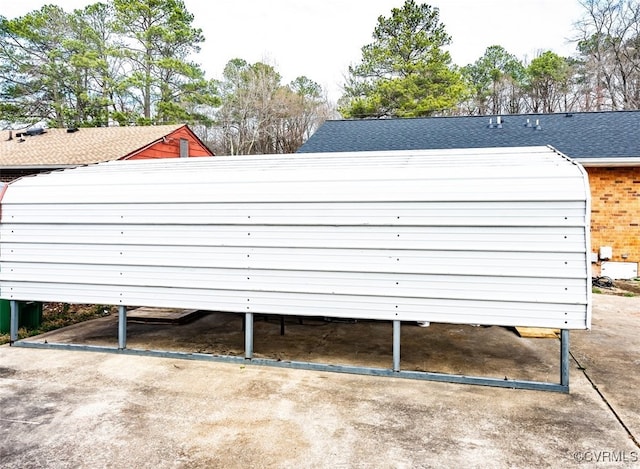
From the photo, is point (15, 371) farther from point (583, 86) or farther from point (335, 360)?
point (583, 86)

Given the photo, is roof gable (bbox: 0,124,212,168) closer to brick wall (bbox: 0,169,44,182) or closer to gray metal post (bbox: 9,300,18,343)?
brick wall (bbox: 0,169,44,182)

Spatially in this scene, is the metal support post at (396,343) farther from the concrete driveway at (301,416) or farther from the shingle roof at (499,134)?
the shingle roof at (499,134)

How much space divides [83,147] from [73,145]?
0.62 metres

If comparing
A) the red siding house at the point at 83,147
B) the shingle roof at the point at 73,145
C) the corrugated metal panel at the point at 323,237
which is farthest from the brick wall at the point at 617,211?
the shingle roof at the point at 73,145

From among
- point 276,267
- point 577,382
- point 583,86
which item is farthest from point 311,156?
point 583,86

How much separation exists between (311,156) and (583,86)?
86.1 ft

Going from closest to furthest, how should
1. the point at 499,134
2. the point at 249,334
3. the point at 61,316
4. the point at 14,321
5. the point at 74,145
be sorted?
the point at 249,334
the point at 14,321
the point at 61,316
the point at 499,134
the point at 74,145

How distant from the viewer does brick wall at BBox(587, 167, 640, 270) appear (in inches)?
428

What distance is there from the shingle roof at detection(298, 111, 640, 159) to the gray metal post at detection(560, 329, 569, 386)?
7.96 meters

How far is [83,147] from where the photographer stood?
591 inches

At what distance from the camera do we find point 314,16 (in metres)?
30.9

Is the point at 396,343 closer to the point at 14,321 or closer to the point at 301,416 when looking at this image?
the point at 301,416

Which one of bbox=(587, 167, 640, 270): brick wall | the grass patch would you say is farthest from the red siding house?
bbox=(587, 167, 640, 270): brick wall

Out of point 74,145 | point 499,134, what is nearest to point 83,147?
point 74,145
